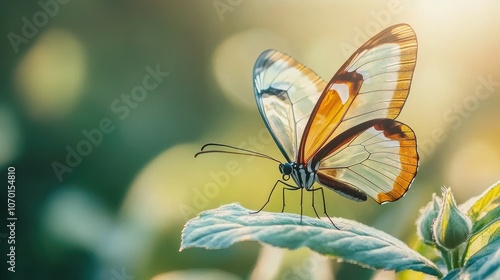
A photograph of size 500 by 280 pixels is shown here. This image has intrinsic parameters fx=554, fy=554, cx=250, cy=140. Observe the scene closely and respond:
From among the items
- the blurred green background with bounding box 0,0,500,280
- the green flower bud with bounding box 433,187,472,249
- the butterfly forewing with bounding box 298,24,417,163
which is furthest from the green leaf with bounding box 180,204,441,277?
the blurred green background with bounding box 0,0,500,280

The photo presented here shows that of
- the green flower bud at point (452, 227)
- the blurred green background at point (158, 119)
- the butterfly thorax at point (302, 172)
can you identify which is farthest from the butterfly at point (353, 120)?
the green flower bud at point (452, 227)

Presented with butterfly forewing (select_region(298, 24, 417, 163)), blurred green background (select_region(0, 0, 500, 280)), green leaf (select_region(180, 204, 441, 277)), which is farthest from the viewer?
blurred green background (select_region(0, 0, 500, 280))

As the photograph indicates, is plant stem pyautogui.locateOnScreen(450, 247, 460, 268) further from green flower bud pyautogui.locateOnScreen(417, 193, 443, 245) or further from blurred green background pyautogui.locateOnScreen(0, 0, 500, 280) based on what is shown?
blurred green background pyautogui.locateOnScreen(0, 0, 500, 280)

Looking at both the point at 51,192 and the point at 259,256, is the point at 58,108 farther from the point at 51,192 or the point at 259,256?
the point at 259,256

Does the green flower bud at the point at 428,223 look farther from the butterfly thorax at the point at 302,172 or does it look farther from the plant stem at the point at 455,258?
the butterfly thorax at the point at 302,172

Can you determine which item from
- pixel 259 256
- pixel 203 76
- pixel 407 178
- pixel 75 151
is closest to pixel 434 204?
pixel 407 178

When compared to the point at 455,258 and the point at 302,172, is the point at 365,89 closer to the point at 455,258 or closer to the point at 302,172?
the point at 302,172

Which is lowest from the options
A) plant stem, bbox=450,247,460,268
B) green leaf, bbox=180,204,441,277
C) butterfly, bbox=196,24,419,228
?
plant stem, bbox=450,247,460,268
